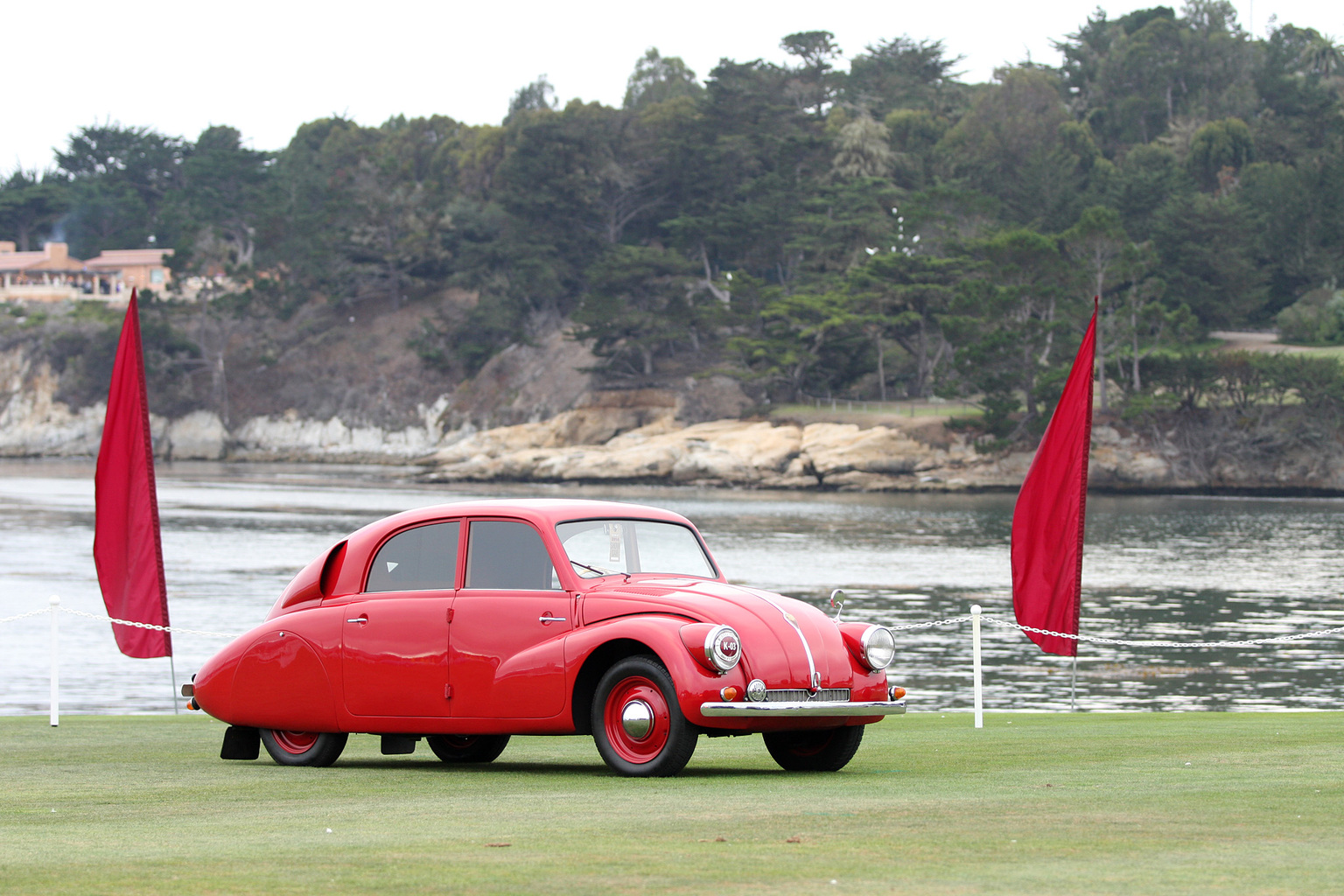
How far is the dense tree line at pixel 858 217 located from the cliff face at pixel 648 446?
3.68 metres

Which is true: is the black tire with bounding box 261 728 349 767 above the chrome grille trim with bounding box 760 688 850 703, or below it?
below

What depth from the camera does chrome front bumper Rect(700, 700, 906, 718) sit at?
855cm

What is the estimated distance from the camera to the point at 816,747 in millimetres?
9898

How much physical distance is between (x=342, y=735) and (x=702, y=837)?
14.5ft

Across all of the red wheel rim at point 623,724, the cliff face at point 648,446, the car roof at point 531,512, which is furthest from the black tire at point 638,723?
the cliff face at point 648,446

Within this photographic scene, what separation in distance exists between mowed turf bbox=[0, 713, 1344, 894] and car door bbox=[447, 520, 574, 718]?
0.52 metres

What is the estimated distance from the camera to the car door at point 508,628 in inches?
365

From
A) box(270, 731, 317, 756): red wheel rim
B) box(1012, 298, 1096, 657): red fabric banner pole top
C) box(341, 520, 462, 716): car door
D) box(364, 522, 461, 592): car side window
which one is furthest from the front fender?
box(1012, 298, 1096, 657): red fabric banner pole top

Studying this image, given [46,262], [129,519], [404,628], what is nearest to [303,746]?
[404,628]

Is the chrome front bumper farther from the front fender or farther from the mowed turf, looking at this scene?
the mowed turf

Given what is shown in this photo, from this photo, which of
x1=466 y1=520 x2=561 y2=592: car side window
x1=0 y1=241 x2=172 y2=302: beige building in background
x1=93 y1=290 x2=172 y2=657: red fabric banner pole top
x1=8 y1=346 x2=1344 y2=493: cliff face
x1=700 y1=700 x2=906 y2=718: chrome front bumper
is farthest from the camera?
x1=0 y1=241 x2=172 y2=302: beige building in background

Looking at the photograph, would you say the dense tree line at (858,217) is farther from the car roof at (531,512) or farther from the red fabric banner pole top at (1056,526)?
the car roof at (531,512)

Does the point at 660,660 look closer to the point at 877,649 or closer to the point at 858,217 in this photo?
→ the point at 877,649

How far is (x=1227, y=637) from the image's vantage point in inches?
1174
